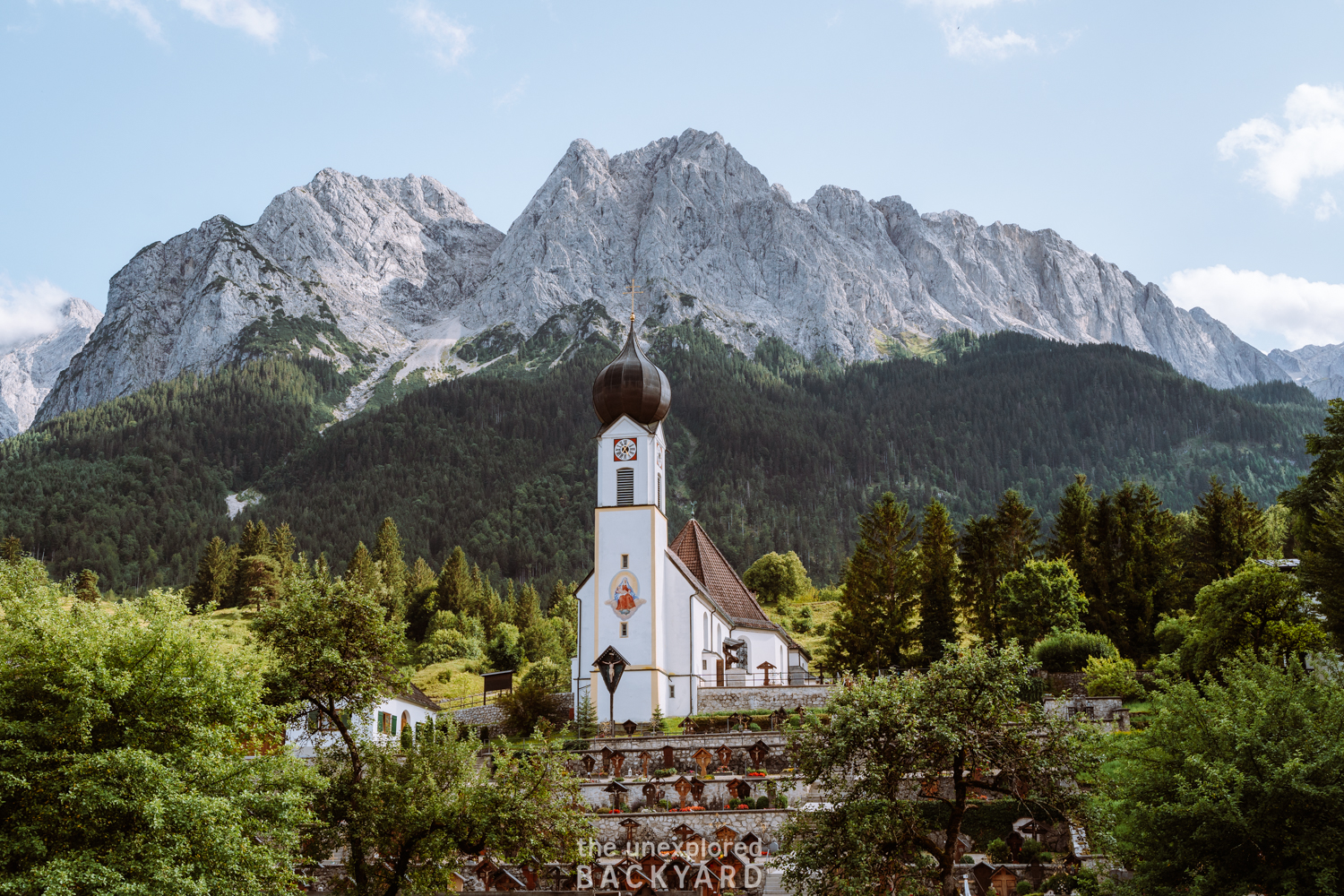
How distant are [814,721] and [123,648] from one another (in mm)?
14527

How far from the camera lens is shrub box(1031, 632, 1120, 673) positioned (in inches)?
1907

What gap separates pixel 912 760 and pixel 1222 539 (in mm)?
39049

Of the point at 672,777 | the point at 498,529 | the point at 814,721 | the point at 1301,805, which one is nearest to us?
the point at 1301,805

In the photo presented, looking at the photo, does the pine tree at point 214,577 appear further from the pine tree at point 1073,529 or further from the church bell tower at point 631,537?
the pine tree at point 1073,529

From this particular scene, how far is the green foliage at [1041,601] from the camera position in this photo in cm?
5347

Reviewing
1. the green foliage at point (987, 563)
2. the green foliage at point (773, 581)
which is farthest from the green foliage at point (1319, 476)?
the green foliage at point (773, 581)

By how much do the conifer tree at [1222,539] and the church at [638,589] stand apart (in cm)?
2267

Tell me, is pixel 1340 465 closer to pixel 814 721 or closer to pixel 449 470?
pixel 814 721

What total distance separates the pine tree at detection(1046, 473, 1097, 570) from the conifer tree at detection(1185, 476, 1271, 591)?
5.39m

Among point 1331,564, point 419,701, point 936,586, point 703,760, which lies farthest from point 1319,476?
point 419,701

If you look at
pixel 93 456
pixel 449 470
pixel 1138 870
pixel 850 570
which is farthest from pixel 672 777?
pixel 93 456

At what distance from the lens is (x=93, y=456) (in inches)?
6565

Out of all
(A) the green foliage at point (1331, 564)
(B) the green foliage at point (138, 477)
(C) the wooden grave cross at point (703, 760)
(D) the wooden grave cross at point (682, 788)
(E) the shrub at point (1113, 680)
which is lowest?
(D) the wooden grave cross at point (682, 788)

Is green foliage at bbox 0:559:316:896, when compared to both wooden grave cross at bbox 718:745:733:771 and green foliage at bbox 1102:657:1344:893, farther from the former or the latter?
wooden grave cross at bbox 718:745:733:771
